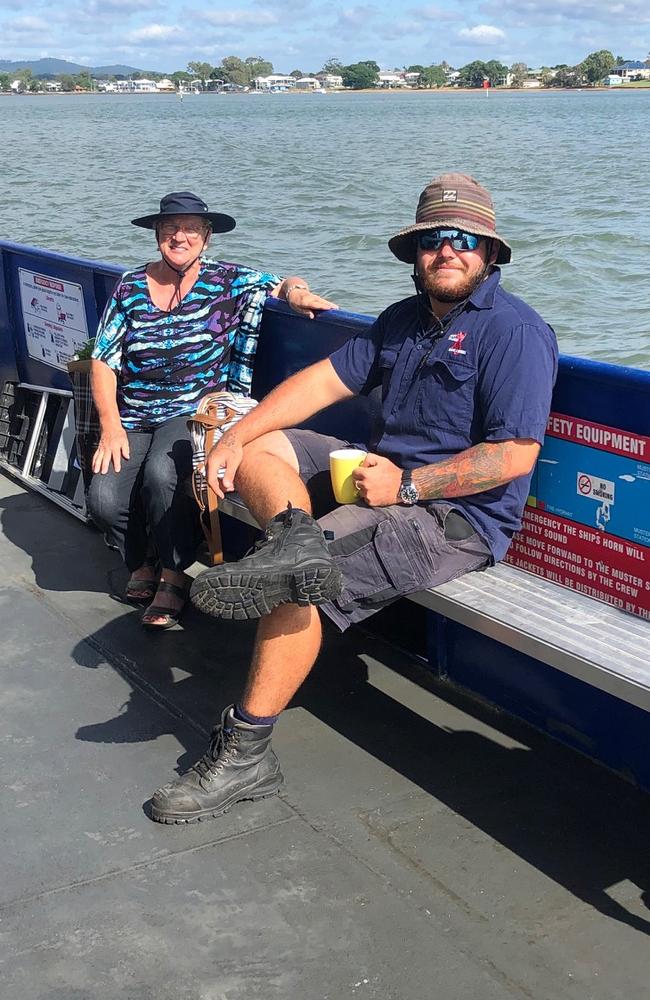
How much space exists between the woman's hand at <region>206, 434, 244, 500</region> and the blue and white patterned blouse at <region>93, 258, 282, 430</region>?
76cm

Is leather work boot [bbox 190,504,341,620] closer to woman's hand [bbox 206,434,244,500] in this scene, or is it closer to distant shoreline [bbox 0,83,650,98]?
woman's hand [bbox 206,434,244,500]

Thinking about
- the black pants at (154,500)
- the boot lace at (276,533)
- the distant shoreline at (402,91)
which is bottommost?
the black pants at (154,500)

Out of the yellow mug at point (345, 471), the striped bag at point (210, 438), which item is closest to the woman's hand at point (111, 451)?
the striped bag at point (210, 438)

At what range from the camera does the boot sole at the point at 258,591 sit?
2.71m

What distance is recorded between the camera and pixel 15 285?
19.8ft

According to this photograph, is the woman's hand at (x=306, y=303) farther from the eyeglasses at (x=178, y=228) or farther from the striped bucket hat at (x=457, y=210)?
the striped bucket hat at (x=457, y=210)

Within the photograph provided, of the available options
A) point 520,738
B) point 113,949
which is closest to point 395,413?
point 520,738

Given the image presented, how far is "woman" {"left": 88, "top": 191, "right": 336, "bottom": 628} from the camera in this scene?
13.6 feet

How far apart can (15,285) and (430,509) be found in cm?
371

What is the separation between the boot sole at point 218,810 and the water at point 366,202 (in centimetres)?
1008

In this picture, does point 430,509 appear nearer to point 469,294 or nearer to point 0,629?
A: point 469,294

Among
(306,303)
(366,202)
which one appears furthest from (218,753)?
(366,202)

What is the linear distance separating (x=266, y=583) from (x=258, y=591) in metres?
0.03

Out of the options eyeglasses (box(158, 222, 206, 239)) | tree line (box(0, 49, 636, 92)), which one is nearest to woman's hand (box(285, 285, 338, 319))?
eyeglasses (box(158, 222, 206, 239))
